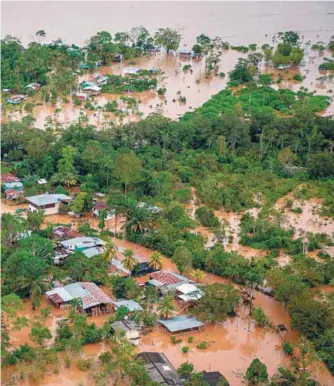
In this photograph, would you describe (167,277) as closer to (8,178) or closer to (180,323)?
(180,323)

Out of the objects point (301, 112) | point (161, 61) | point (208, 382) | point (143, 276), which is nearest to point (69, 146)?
point (143, 276)

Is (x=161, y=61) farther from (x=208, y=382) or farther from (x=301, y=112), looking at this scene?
(x=208, y=382)

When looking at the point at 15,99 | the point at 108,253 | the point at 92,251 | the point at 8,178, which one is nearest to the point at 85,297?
the point at 108,253

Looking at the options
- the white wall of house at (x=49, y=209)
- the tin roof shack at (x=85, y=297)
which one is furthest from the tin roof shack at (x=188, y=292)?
the white wall of house at (x=49, y=209)

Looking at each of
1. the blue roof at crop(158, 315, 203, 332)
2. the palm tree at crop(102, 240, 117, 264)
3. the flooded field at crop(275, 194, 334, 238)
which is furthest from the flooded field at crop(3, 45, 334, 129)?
the blue roof at crop(158, 315, 203, 332)

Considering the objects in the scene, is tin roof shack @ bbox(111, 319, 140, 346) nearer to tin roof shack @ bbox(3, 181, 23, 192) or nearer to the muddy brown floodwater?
the muddy brown floodwater

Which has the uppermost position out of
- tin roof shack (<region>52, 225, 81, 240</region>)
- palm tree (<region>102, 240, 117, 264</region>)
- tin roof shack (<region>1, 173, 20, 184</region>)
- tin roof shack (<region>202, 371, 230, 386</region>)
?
tin roof shack (<region>1, 173, 20, 184</region>)
